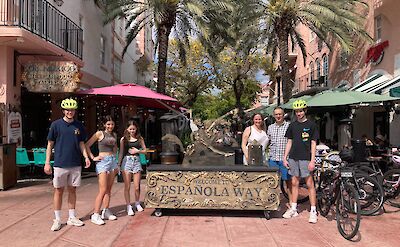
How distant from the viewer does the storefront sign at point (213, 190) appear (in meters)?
6.24

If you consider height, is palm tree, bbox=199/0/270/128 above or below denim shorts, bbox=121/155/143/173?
above

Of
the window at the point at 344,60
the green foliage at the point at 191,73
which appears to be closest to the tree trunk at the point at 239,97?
the green foliage at the point at 191,73

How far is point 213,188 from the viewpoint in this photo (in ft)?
20.7

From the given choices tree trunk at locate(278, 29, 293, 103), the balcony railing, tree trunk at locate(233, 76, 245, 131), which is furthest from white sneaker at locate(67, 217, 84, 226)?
tree trunk at locate(233, 76, 245, 131)

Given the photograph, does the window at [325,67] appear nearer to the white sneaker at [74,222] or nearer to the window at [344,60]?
the window at [344,60]

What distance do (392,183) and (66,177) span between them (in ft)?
18.9

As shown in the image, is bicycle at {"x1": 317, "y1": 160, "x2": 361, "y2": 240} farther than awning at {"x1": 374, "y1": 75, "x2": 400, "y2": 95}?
No

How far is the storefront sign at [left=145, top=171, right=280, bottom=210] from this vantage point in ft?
20.5

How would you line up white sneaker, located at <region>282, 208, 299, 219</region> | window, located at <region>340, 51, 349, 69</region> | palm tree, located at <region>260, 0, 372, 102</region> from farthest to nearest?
window, located at <region>340, 51, 349, 69</region>, palm tree, located at <region>260, 0, 372, 102</region>, white sneaker, located at <region>282, 208, 299, 219</region>

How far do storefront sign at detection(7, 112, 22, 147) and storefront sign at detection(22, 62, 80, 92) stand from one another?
841 mm

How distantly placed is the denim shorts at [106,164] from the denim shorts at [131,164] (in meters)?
0.41

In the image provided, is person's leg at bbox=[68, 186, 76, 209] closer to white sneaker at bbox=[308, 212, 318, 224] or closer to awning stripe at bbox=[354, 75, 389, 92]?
white sneaker at bbox=[308, 212, 318, 224]

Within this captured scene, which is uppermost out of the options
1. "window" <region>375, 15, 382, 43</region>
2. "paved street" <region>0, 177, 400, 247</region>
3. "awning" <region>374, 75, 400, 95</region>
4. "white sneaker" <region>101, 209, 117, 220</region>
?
"window" <region>375, 15, 382, 43</region>

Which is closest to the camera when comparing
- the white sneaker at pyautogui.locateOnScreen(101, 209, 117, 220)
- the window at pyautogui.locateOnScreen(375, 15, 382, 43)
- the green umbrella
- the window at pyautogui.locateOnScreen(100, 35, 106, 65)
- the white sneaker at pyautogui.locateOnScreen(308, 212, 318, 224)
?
the white sneaker at pyautogui.locateOnScreen(308, 212, 318, 224)
